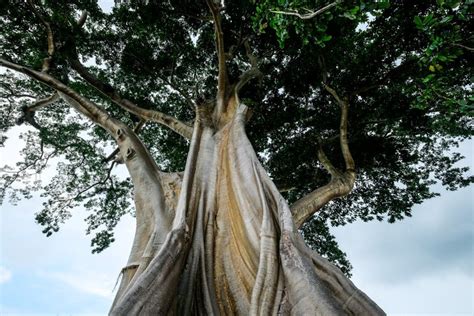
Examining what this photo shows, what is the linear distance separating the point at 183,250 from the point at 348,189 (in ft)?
10.2

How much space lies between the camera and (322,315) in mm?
1473

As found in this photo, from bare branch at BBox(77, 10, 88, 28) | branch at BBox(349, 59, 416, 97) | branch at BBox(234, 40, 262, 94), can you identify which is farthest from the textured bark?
branch at BBox(349, 59, 416, 97)

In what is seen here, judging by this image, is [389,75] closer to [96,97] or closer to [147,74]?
[147,74]

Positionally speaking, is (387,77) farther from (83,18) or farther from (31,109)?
(31,109)

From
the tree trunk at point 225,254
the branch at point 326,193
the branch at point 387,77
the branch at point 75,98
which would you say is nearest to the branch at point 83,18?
the branch at point 75,98

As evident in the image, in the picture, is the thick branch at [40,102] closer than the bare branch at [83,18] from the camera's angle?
Yes

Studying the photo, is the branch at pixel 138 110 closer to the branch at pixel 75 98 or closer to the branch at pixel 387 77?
the branch at pixel 75 98

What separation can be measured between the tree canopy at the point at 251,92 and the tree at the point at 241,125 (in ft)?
0.11

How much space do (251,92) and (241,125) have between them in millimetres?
2930

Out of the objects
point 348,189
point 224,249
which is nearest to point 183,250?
point 224,249

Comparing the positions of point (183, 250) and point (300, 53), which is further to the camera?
point (300, 53)

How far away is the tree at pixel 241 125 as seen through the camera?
2.17m

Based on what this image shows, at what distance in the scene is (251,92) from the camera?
665cm

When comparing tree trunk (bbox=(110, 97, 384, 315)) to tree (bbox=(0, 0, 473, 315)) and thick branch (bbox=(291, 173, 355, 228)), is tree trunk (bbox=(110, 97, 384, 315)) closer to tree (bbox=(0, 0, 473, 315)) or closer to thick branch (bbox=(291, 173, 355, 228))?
tree (bbox=(0, 0, 473, 315))
